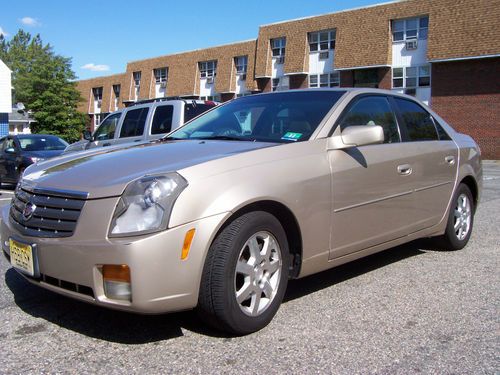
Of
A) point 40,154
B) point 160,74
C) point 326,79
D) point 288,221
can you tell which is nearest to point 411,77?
point 326,79

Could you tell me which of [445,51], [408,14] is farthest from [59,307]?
[408,14]

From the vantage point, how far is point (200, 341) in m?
3.33

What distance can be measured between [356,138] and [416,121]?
1481mm

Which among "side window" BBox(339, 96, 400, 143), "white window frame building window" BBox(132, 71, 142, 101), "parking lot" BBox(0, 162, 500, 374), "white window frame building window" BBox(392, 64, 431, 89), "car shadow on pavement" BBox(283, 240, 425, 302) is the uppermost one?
"white window frame building window" BBox(132, 71, 142, 101)

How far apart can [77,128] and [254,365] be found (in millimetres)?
44894

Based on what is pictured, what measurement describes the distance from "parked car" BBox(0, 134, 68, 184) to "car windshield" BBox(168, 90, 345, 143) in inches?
352

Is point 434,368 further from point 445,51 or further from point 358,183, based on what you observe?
point 445,51

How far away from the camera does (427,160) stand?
16.4 ft

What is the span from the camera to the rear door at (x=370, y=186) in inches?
157

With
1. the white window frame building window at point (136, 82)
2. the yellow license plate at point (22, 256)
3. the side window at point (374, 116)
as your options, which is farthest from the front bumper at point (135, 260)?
the white window frame building window at point (136, 82)

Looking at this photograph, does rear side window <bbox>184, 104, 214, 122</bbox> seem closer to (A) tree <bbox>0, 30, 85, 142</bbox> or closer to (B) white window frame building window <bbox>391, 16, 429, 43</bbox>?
(B) white window frame building window <bbox>391, 16, 429, 43</bbox>

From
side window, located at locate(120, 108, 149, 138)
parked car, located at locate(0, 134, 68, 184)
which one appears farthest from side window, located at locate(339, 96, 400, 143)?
parked car, located at locate(0, 134, 68, 184)

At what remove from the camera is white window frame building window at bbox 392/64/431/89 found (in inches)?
1234

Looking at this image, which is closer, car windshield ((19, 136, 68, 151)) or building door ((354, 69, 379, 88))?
car windshield ((19, 136, 68, 151))
